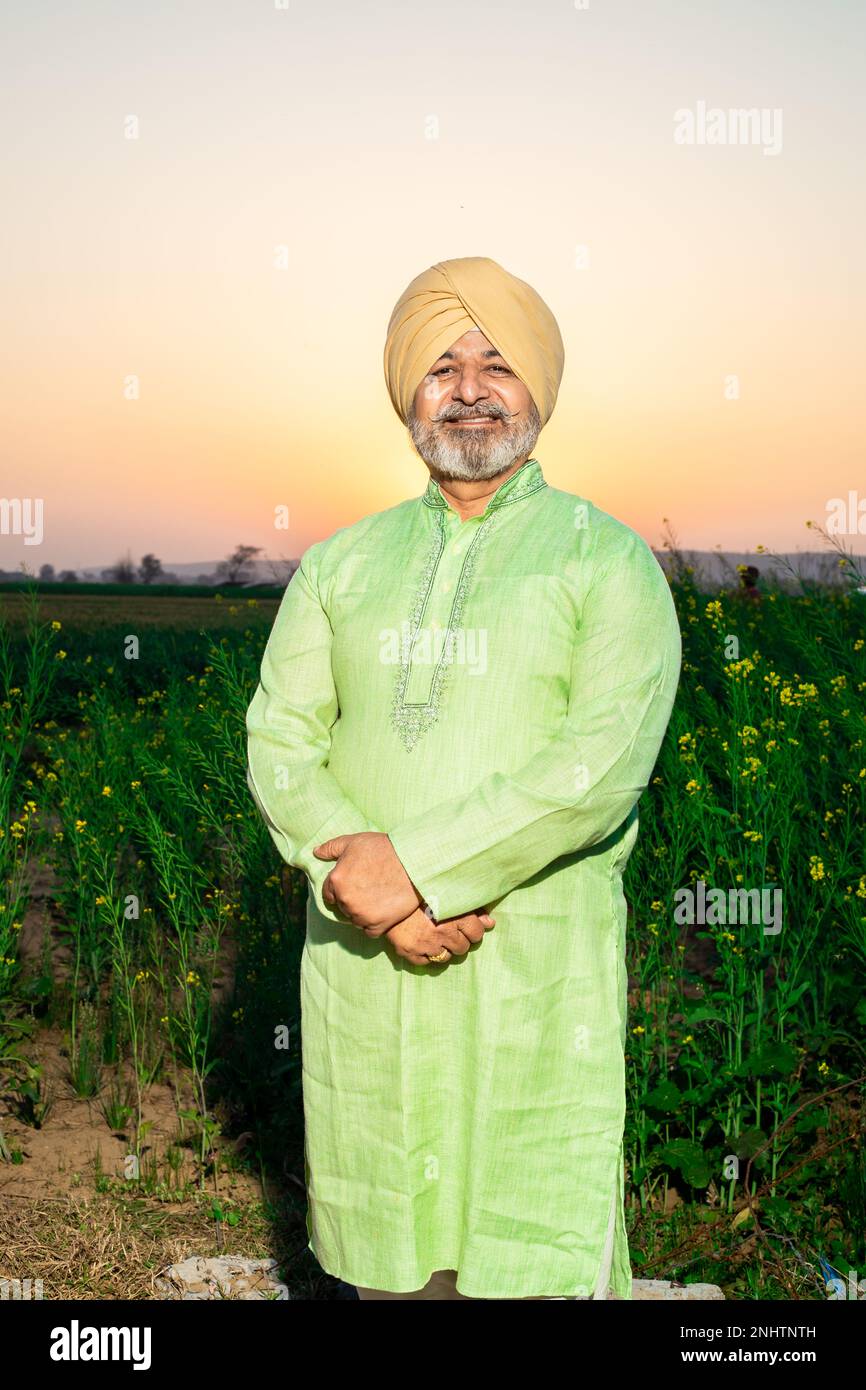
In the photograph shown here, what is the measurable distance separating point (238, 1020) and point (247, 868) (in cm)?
52

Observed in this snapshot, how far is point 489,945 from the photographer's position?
2.39 meters

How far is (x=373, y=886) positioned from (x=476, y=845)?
19 cm

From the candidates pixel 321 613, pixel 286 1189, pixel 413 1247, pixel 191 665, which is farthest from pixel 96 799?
pixel 191 665

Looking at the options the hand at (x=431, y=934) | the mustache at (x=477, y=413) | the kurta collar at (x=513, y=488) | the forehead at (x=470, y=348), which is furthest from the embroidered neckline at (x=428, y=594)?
the hand at (x=431, y=934)

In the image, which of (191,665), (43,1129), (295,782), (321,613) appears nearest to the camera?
(295,782)

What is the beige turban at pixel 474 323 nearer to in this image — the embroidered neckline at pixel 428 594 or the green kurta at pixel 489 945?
the embroidered neckline at pixel 428 594

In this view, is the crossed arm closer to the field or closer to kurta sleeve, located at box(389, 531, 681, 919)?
kurta sleeve, located at box(389, 531, 681, 919)

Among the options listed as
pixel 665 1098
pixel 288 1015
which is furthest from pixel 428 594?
pixel 288 1015

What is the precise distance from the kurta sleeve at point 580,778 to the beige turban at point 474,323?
437 mm

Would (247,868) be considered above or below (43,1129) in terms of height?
above

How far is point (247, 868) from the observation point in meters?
4.48

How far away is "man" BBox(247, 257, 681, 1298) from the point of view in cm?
228

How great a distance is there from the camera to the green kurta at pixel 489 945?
2363 mm

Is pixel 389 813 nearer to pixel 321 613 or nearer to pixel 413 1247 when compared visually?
pixel 321 613
